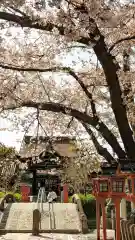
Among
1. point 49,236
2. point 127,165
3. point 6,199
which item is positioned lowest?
point 49,236

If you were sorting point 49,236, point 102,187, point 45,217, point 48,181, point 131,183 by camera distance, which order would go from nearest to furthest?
1. point 131,183
2. point 102,187
3. point 49,236
4. point 45,217
5. point 48,181

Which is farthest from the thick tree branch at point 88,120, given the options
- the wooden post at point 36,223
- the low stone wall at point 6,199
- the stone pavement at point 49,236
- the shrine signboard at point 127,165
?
the low stone wall at point 6,199

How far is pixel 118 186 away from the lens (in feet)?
27.7

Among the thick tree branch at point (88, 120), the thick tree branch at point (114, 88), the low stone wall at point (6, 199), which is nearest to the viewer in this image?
the thick tree branch at point (114, 88)

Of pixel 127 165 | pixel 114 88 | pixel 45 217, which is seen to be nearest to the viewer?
pixel 114 88

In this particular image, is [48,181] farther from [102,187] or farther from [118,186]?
[118,186]

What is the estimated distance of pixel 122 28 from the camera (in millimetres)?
8570

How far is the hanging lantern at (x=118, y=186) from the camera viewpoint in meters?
8.41

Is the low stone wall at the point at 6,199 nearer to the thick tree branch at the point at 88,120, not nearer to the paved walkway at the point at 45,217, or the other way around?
the paved walkway at the point at 45,217

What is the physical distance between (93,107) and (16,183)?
65.4 ft

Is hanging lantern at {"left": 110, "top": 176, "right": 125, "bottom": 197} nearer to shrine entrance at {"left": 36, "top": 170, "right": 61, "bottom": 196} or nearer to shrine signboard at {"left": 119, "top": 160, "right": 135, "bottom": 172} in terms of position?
shrine signboard at {"left": 119, "top": 160, "right": 135, "bottom": 172}

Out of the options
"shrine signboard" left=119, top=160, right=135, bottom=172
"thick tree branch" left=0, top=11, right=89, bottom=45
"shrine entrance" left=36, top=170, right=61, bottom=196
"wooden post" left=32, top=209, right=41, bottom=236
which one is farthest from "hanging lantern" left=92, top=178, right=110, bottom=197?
"shrine entrance" left=36, top=170, right=61, bottom=196

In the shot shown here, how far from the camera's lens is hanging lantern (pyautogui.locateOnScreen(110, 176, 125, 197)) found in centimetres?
841

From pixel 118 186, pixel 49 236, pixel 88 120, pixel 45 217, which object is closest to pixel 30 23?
pixel 88 120
